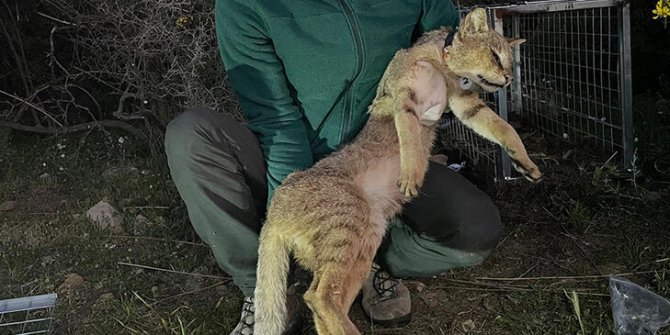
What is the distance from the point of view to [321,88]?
3031 millimetres

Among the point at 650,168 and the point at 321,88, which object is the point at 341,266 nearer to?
the point at 321,88

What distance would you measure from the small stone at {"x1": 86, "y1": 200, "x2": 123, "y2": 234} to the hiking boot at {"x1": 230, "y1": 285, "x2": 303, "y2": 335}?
1.56 meters

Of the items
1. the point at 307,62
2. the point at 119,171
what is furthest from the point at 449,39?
the point at 119,171

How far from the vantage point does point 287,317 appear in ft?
9.59

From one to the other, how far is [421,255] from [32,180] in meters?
3.61

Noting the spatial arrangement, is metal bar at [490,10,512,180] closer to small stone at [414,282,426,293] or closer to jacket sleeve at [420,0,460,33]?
jacket sleeve at [420,0,460,33]

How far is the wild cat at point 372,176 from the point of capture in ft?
8.16

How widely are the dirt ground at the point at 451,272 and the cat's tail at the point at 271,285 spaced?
57 cm

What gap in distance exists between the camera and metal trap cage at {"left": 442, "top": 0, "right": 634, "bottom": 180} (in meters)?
4.14

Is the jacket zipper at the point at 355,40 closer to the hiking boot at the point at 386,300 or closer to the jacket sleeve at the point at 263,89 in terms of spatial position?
the jacket sleeve at the point at 263,89

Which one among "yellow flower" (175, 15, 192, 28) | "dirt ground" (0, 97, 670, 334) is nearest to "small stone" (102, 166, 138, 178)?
"dirt ground" (0, 97, 670, 334)

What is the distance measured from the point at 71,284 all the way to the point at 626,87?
11.4 ft

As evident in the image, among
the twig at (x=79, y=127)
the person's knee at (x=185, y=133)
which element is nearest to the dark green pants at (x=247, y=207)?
the person's knee at (x=185, y=133)

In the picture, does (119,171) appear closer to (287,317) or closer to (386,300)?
(287,317)
